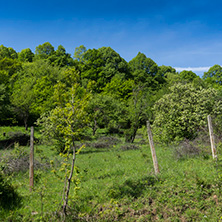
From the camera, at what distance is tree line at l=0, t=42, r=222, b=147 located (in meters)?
7.06

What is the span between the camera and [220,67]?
65125 millimetres

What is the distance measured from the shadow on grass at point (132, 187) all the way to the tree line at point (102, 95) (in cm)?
257

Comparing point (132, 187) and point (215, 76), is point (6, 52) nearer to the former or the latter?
point (132, 187)

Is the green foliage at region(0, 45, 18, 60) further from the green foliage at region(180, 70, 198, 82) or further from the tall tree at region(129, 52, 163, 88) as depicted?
the green foliage at region(180, 70, 198, 82)

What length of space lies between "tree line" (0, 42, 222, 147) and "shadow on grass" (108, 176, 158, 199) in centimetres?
257

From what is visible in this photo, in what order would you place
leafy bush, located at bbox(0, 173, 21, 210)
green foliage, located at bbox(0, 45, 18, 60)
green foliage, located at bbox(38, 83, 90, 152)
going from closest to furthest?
green foliage, located at bbox(38, 83, 90, 152)
leafy bush, located at bbox(0, 173, 21, 210)
green foliage, located at bbox(0, 45, 18, 60)

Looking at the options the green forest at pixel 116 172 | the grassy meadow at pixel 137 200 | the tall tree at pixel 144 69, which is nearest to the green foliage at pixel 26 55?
the tall tree at pixel 144 69

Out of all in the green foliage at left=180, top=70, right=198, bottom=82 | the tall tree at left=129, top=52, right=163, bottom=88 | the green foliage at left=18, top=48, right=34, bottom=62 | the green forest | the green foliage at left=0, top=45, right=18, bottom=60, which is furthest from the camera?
the green foliage at left=180, top=70, right=198, bottom=82

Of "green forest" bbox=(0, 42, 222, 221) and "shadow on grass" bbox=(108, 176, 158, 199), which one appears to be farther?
"shadow on grass" bbox=(108, 176, 158, 199)

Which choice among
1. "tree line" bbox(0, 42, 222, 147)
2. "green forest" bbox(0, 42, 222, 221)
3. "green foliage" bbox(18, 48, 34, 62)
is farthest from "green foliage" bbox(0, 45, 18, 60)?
"green forest" bbox(0, 42, 222, 221)

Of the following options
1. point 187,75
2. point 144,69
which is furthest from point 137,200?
point 187,75

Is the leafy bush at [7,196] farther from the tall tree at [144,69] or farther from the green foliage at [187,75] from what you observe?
the green foliage at [187,75]

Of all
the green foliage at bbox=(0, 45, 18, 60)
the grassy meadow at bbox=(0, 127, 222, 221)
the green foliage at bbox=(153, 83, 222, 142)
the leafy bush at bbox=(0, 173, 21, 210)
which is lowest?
the grassy meadow at bbox=(0, 127, 222, 221)

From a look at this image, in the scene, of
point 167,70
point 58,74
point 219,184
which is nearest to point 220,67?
point 167,70
